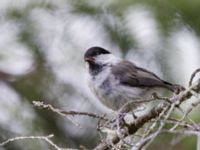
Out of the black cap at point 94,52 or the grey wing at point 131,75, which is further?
the black cap at point 94,52

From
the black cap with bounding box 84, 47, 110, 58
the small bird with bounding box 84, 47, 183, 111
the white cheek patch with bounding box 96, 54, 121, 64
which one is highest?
the black cap with bounding box 84, 47, 110, 58

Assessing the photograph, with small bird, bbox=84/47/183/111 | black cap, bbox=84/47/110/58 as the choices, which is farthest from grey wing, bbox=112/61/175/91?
black cap, bbox=84/47/110/58

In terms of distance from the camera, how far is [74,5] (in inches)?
129

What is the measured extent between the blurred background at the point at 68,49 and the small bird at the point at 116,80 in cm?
5

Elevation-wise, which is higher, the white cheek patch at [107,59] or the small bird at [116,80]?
the white cheek patch at [107,59]

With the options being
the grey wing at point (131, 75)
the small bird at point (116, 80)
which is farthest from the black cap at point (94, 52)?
the grey wing at point (131, 75)

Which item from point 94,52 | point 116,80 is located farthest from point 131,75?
point 94,52

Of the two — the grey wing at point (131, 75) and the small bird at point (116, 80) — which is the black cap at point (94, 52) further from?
the grey wing at point (131, 75)

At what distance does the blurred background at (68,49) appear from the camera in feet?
9.59

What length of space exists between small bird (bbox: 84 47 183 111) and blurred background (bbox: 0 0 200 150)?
45 mm

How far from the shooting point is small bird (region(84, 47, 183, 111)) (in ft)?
10.1

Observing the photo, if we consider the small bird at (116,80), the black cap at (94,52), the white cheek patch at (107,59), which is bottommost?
the small bird at (116,80)

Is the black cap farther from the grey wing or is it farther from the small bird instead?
the grey wing

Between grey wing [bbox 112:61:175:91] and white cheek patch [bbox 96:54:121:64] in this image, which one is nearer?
grey wing [bbox 112:61:175:91]
